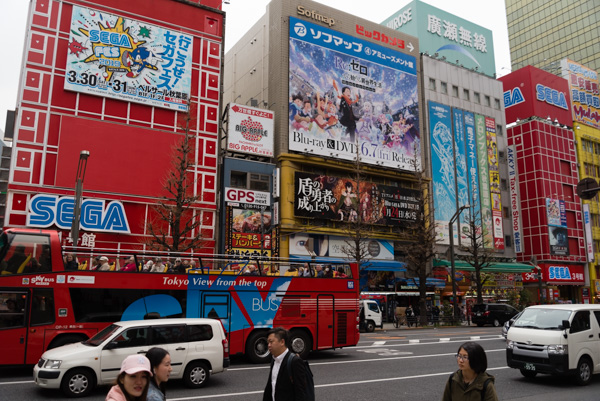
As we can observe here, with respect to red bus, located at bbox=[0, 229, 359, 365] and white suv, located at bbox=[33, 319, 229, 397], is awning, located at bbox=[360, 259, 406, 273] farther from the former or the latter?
white suv, located at bbox=[33, 319, 229, 397]

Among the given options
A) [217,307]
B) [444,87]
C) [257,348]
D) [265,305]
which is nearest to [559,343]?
[265,305]

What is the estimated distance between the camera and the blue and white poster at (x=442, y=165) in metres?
45.7

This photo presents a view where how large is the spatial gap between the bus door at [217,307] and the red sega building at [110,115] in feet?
51.7

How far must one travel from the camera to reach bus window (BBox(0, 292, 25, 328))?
1220 cm

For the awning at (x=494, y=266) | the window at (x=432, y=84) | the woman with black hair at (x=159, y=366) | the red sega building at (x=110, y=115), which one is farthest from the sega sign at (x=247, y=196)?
the woman with black hair at (x=159, y=366)

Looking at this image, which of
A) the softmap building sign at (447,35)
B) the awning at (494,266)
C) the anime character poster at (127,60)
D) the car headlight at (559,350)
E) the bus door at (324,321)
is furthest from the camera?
the softmap building sign at (447,35)

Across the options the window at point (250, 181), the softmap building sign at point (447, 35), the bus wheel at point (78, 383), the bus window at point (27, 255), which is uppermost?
the softmap building sign at point (447, 35)

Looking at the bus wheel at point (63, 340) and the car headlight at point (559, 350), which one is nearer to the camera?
the car headlight at point (559, 350)

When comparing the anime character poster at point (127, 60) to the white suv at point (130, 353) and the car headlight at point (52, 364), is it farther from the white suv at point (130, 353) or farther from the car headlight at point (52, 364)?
the car headlight at point (52, 364)

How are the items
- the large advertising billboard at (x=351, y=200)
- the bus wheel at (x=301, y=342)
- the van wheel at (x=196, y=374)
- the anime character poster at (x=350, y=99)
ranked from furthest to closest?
the anime character poster at (x=350, y=99) → the large advertising billboard at (x=351, y=200) → the bus wheel at (x=301, y=342) → the van wheel at (x=196, y=374)

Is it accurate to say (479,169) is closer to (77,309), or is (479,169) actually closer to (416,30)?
(416,30)

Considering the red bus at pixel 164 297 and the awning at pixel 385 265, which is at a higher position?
the awning at pixel 385 265

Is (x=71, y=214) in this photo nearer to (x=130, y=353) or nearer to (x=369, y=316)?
(x=369, y=316)

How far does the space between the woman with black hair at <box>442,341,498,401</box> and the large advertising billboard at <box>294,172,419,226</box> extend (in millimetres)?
29462
